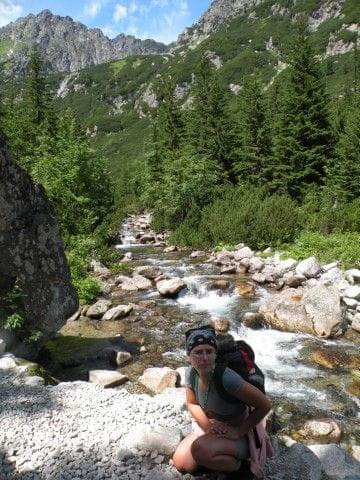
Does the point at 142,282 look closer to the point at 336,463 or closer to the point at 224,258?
the point at 224,258

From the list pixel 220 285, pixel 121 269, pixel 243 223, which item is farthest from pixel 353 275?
pixel 121 269

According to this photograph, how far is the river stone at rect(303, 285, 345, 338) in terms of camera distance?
441 inches

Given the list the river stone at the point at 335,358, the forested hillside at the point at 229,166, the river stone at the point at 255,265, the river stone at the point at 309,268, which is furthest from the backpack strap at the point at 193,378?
the river stone at the point at 255,265

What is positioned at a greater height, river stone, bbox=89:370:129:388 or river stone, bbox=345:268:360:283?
river stone, bbox=345:268:360:283

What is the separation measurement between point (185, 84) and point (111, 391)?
162 metres

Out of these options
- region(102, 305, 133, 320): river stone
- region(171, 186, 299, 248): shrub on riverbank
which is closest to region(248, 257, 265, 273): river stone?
region(171, 186, 299, 248): shrub on riverbank

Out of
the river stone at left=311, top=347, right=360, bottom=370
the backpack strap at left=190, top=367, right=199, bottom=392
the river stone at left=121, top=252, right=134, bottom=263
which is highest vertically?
the backpack strap at left=190, top=367, right=199, bottom=392

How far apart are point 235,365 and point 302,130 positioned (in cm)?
2654

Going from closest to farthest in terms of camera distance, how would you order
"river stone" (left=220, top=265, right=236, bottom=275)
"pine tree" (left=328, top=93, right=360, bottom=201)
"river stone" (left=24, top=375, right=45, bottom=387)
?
1. "river stone" (left=24, top=375, right=45, bottom=387)
2. "river stone" (left=220, top=265, right=236, bottom=275)
3. "pine tree" (left=328, top=93, right=360, bottom=201)

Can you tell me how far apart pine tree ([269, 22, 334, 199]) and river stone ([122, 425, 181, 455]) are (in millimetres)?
24303

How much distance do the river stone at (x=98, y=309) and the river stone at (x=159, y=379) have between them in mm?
4633

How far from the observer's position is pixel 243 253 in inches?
787

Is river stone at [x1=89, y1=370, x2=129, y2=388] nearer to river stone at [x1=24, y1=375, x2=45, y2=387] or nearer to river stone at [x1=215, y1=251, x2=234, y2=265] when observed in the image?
river stone at [x1=24, y1=375, x2=45, y2=387]

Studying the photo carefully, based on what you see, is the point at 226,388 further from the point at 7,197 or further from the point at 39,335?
the point at 7,197
